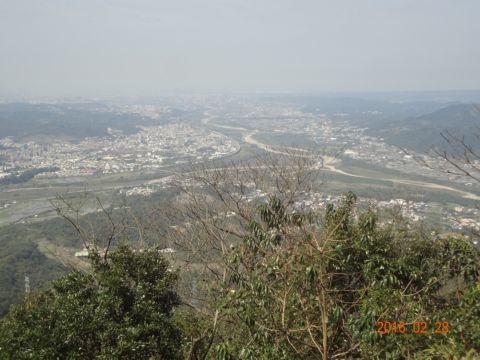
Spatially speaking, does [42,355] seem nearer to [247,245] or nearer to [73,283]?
[73,283]

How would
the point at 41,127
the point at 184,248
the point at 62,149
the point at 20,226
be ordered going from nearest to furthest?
1. the point at 184,248
2. the point at 20,226
3. the point at 62,149
4. the point at 41,127

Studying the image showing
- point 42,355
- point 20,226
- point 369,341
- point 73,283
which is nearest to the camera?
point 369,341

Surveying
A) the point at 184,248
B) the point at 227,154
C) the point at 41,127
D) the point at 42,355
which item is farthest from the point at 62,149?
the point at 42,355

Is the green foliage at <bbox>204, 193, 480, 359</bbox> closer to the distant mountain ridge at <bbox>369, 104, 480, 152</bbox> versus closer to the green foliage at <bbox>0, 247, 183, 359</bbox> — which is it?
the green foliage at <bbox>0, 247, 183, 359</bbox>

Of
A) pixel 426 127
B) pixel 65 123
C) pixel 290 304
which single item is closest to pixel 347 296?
pixel 290 304

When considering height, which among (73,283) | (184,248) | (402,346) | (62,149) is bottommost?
(62,149)

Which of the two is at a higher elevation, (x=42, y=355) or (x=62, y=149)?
(x=42, y=355)
